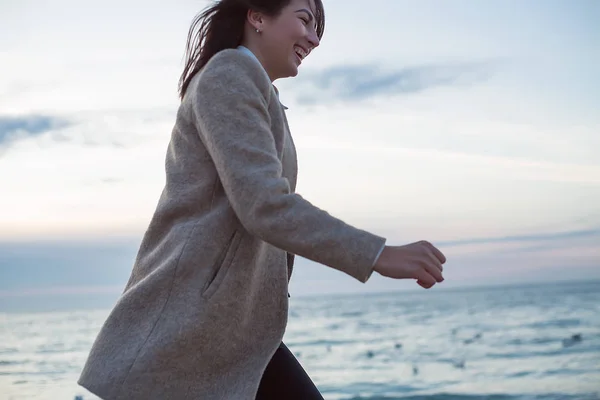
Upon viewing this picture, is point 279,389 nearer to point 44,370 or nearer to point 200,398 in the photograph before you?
point 200,398

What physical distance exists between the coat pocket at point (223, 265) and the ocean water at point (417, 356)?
10.2 meters

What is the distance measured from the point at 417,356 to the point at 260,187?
16.2 metres

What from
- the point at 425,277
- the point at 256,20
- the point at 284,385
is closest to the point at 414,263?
the point at 425,277

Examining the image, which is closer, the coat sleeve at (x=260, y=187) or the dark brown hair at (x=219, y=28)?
the coat sleeve at (x=260, y=187)

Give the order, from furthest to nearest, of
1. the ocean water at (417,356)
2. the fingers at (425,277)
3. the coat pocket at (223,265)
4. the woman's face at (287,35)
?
the ocean water at (417,356)
the woman's face at (287,35)
the coat pocket at (223,265)
the fingers at (425,277)

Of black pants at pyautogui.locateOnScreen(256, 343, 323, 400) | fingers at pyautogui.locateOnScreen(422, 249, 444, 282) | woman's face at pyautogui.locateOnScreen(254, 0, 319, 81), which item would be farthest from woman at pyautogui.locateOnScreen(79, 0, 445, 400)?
black pants at pyautogui.locateOnScreen(256, 343, 323, 400)

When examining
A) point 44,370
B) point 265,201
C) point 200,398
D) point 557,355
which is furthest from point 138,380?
point 557,355

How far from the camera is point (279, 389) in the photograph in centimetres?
184

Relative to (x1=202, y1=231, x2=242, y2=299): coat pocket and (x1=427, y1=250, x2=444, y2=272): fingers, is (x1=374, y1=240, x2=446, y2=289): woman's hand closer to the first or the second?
(x1=427, y1=250, x2=444, y2=272): fingers

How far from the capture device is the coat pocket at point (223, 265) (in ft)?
4.92

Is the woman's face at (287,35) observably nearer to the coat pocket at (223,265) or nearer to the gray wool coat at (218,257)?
the gray wool coat at (218,257)

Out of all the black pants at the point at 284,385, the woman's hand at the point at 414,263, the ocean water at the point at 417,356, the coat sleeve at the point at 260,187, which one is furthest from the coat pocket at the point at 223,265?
the ocean water at the point at 417,356

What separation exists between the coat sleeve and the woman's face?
23 centimetres

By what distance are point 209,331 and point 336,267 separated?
0.28 m
